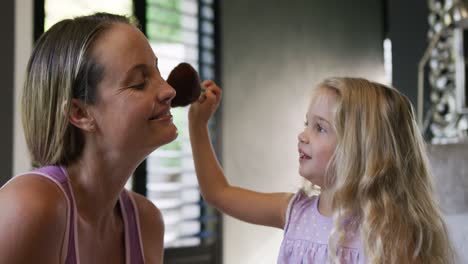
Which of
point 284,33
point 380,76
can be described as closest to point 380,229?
point 284,33

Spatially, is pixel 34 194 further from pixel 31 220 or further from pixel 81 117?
pixel 81 117

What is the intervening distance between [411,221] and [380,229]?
0.09 m

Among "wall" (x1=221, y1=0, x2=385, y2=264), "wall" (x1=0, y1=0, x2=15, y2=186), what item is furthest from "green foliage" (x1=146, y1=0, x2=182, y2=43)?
"wall" (x1=0, y1=0, x2=15, y2=186)

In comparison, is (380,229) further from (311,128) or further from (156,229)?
(156,229)

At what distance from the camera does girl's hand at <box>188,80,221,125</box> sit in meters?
1.36

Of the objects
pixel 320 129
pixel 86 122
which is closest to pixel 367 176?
pixel 320 129

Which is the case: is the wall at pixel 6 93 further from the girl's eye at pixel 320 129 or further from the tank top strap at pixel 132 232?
the girl's eye at pixel 320 129

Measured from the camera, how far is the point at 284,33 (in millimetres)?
3898

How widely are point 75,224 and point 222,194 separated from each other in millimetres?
578

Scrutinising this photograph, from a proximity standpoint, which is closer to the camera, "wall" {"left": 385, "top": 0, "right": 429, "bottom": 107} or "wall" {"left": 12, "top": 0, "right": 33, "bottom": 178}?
"wall" {"left": 12, "top": 0, "right": 33, "bottom": 178}

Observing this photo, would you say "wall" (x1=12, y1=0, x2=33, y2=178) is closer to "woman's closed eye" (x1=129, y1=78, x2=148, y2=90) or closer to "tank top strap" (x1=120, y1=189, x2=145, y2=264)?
"tank top strap" (x1=120, y1=189, x2=145, y2=264)

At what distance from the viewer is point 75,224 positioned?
904 millimetres

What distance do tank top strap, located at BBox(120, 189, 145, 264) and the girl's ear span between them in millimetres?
199

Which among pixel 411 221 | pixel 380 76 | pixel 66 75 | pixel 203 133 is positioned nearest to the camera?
pixel 66 75
